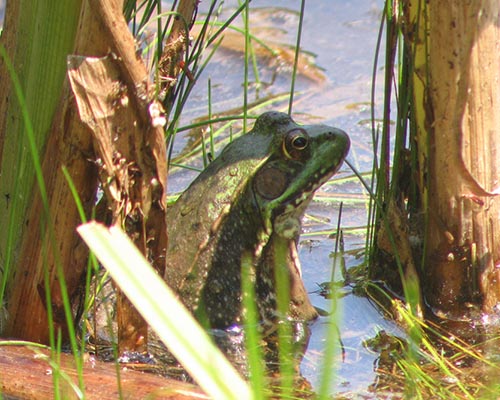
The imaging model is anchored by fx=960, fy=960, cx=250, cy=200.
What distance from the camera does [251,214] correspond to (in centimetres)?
394

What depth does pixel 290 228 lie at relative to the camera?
401cm

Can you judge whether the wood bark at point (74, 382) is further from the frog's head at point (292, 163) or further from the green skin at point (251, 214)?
the frog's head at point (292, 163)

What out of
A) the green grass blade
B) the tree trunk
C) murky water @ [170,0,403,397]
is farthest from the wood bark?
the tree trunk

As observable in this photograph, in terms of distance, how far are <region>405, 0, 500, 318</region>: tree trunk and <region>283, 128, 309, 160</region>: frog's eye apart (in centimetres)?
53

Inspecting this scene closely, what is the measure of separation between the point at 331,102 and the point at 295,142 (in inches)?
98.3

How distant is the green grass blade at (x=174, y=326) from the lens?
1.43 metres

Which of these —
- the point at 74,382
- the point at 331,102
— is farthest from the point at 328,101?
the point at 74,382

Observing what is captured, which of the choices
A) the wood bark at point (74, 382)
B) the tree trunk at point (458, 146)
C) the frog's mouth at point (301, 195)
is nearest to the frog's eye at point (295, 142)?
the frog's mouth at point (301, 195)

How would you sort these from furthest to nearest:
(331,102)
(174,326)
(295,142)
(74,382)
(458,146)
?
(331,102)
(295,142)
(458,146)
(74,382)
(174,326)

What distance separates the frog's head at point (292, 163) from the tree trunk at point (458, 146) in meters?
0.44

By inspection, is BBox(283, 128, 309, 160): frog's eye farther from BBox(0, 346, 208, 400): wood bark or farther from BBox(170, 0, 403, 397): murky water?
BBox(0, 346, 208, 400): wood bark

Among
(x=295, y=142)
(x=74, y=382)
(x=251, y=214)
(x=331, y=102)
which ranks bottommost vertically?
(x=74, y=382)

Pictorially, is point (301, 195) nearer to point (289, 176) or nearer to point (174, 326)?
point (289, 176)

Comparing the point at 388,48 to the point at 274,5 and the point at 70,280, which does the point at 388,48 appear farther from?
the point at 274,5
